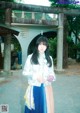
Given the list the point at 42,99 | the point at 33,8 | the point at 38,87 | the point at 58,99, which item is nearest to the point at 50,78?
the point at 38,87

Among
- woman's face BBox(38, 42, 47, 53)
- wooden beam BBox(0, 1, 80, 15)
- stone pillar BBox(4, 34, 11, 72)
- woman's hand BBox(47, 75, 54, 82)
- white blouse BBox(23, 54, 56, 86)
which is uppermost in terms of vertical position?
wooden beam BBox(0, 1, 80, 15)

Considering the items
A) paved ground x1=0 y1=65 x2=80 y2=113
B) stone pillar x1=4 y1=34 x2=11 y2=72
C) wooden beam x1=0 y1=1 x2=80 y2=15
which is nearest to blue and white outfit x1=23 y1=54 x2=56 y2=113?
paved ground x1=0 y1=65 x2=80 y2=113

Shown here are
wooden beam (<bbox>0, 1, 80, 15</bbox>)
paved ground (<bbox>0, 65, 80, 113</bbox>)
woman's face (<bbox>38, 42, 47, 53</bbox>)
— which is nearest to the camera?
woman's face (<bbox>38, 42, 47, 53</bbox>)

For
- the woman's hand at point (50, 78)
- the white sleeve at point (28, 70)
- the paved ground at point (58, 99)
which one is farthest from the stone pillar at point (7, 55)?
the woman's hand at point (50, 78)

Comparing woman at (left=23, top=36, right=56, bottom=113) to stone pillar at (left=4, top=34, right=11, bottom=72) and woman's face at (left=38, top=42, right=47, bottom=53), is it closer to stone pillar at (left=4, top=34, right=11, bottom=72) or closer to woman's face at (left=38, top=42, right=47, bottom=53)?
woman's face at (left=38, top=42, right=47, bottom=53)

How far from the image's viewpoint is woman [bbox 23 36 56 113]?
16.7ft

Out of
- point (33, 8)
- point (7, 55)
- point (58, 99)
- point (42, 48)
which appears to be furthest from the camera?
point (33, 8)

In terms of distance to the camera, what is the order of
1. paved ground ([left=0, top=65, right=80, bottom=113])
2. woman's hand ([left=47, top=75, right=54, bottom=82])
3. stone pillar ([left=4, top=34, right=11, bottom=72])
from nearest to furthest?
woman's hand ([left=47, top=75, right=54, bottom=82]) < paved ground ([left=0, top=65, right=80, bottom=113]) < stone pillar ([left=4, top=34, right=11, bottom=72])

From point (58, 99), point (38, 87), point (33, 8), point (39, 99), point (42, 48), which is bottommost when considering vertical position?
point (58, 99)

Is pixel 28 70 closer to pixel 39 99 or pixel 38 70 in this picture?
pixel 38 70

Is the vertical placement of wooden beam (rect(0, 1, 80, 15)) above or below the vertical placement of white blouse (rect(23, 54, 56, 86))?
above

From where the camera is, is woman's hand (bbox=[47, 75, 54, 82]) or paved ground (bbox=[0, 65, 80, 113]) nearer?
woman's hand (bbox=[47, 75, 54, 82])

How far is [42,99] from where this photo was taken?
5.23 meters

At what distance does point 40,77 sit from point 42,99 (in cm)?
42
